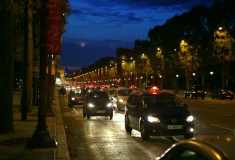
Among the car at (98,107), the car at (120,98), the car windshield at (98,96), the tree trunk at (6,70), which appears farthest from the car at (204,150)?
the car at (120,98)

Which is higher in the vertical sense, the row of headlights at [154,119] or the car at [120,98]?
the car at [120,98]

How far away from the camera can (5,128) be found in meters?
17.5

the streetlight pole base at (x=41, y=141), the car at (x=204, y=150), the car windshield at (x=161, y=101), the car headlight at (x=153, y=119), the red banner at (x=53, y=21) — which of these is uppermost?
the red banner at (x=53, y=21)

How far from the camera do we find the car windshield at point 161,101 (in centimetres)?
1809

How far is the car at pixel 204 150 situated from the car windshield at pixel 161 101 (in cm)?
1319

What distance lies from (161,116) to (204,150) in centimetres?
1250

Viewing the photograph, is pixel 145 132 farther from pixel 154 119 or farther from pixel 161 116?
pixel 161 116

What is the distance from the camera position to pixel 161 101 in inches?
722

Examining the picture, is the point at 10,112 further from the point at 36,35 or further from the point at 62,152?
the point at 36,35

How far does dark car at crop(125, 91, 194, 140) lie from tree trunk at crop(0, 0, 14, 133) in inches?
179

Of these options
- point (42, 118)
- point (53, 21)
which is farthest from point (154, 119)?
point (53, 21)

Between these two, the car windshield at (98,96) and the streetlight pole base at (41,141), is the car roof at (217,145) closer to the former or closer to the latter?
the streetlight pole base at (41,141)

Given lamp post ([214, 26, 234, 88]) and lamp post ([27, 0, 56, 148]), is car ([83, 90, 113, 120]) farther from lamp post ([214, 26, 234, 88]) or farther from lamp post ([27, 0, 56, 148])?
lamp post ([214, 26, 234, 88])

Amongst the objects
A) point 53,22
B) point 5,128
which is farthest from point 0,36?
point 5,128
